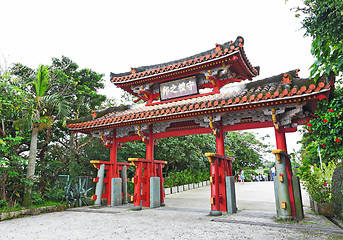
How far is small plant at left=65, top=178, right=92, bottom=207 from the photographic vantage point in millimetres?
8508

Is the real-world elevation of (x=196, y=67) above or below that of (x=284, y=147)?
above

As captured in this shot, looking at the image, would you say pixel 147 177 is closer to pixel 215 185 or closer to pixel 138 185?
pixel 138 185

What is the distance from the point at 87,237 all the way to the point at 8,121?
657cm

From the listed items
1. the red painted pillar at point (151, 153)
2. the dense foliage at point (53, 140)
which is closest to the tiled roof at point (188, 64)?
the red painted pillar at point (151, 153)

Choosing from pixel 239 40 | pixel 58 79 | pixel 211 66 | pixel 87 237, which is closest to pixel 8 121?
pixel 58 79

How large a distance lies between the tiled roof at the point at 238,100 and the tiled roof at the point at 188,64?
1239 mm

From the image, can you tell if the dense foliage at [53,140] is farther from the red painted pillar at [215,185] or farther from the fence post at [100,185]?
the red painted pillar at [215,185]

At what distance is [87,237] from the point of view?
442 cm

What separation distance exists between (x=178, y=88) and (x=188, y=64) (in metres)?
1.14

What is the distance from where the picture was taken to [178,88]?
9.12m

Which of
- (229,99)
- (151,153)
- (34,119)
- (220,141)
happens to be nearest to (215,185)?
(220,141)

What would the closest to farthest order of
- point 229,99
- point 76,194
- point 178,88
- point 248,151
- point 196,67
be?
point 229,99 < point 196,67 < point 76,194 < point 178,88 < point 248,151

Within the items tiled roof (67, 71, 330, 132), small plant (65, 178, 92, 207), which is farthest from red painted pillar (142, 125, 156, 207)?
small plant (65, 178, 92, 207)

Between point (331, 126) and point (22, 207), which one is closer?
point (331, 126)
